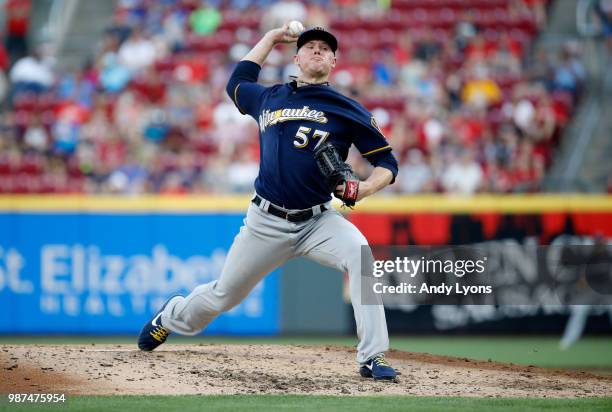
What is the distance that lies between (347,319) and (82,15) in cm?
958

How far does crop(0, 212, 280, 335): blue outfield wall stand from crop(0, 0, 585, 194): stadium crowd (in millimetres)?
1136

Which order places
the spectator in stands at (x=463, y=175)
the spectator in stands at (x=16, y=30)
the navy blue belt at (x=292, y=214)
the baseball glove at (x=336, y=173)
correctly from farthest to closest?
the spectator in stands at (x=16, y=30), the spectator in stands at (x=463, y=175), the navy blue belt at (x=292, y=214), the baseball glove at (x=336, y=173)

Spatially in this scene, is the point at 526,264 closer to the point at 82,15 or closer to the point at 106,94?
the point at 106,94

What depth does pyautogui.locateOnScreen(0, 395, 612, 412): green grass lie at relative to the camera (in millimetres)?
5551

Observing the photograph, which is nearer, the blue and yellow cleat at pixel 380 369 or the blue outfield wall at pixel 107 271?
the blue and yellow cleat at pixel 380 369

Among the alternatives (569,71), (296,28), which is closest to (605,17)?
(569,71)

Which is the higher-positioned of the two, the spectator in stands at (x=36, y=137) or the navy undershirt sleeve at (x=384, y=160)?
the spectator in stands at (x=36, y=137)

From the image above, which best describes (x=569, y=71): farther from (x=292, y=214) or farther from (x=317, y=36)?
(x=292, y=214)

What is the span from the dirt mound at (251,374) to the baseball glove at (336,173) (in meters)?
1.19

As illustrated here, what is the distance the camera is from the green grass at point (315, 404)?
555cm

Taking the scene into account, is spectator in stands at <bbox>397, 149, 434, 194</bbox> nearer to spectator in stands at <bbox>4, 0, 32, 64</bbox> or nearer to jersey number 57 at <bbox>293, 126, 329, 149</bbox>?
jersey number 57 at <bbox>293, 126, 329, 149</bbox>

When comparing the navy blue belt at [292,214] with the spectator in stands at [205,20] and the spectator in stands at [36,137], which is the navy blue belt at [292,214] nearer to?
the spectator in stands at [36,137]

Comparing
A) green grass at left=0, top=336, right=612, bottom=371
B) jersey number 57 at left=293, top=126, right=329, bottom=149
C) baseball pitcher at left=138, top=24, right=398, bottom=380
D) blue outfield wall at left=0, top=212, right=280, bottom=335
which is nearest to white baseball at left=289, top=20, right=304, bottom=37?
baseball pitcher at left=138, top=24, right=398, bottom=380

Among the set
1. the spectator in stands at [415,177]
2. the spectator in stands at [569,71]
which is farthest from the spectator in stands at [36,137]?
the spectator in stands at [569,71]
